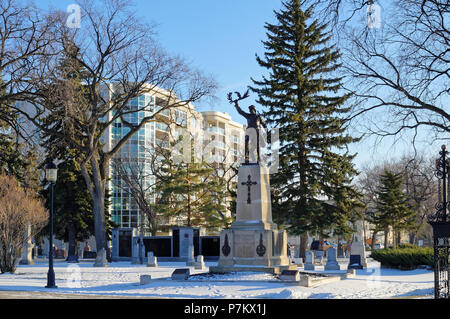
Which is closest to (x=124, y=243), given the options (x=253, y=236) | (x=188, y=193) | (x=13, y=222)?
(x=188, y=193)

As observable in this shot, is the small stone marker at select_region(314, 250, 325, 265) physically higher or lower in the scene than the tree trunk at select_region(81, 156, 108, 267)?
lower

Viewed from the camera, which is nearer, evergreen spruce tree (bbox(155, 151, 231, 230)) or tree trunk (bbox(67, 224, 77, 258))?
tree trunk (bbox(67, 224, 77, 258))

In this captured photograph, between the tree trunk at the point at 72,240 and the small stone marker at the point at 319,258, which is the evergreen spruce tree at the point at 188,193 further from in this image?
the small stone marker at the point at 319,258

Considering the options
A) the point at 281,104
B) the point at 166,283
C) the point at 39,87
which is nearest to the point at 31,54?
the point at 39,87

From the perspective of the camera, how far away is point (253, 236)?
895 inches

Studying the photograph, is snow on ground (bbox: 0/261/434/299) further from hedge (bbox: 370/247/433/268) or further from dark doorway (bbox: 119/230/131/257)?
dark doorway (bbox: 119/230/131/257)

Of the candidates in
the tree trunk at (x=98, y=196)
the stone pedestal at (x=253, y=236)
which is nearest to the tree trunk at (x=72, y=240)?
the tree trunk at (x=98, y=196)

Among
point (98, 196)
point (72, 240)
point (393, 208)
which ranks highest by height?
point (98, 196)

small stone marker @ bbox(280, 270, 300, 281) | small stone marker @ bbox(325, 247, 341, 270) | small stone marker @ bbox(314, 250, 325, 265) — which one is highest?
small stone marker @ bbox(280, 270, 300, 281)

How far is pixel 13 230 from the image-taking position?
26.0 metres

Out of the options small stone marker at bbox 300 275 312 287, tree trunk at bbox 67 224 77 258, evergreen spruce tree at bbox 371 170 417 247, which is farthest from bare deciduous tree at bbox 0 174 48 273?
evergreen spruce tree at bbox 371 170 417 247

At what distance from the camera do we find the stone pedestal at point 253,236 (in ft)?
74.1

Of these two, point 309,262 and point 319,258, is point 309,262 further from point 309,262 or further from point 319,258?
point 319,258

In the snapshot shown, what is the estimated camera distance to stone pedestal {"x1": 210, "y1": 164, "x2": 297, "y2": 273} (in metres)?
22.6
